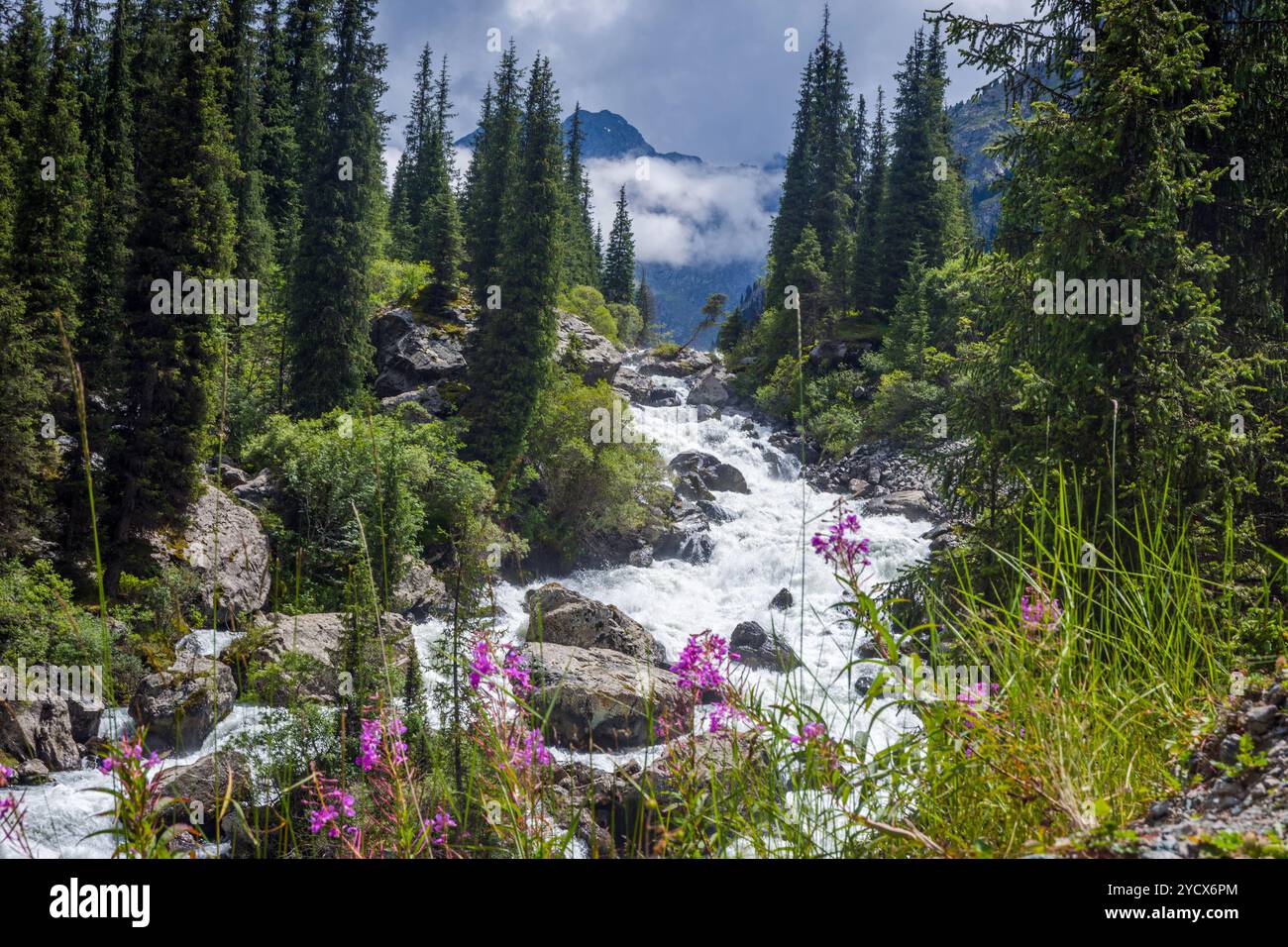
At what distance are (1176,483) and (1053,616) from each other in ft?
20.5

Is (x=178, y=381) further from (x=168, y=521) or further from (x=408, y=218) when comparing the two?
(x=408, y=218)

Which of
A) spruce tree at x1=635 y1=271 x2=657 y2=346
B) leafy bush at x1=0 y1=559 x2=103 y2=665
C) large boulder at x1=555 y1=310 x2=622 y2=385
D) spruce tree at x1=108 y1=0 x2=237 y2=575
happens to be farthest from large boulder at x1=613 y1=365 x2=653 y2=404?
spruce tree at x1=635 y1=271 x2=657 y2=346

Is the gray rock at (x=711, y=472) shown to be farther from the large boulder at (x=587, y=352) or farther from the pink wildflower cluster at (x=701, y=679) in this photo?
the pink wildflower cluster at (x=701, y=679)

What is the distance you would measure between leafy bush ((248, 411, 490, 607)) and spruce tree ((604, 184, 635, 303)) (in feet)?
172

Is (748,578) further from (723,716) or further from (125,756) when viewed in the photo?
(125,756)

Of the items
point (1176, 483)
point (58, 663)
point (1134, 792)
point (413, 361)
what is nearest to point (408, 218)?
point (413, 361)

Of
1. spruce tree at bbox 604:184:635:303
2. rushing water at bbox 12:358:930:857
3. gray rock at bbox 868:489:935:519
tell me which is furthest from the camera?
spruce tree at bbox 604:184:635:303

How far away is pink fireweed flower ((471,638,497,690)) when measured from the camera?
2.11 m

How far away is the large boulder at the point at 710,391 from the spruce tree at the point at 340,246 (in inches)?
836

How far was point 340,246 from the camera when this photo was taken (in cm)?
3078

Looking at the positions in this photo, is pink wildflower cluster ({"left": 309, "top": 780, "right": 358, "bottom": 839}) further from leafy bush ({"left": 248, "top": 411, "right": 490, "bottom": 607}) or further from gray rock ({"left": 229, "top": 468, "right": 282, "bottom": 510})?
gray rock ({"left": 229, "top": 468, "right": 282, "bottom": 510})

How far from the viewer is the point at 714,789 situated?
1.84 meters

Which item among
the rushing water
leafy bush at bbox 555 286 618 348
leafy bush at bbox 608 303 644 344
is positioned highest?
leafy bush at bbox 608 303 644 344
